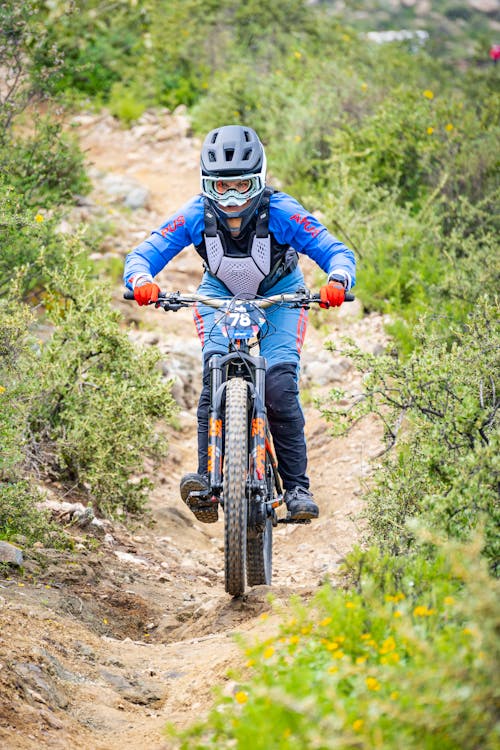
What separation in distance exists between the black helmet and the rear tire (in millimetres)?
1168

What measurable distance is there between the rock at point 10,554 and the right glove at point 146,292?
1585 mm

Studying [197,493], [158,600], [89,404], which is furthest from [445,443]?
[89,404]

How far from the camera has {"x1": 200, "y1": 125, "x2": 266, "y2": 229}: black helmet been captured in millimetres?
5484

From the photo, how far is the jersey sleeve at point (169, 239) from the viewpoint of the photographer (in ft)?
18.6

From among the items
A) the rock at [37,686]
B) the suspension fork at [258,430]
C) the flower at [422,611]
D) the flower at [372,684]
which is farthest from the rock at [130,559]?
the flower at [372,684]

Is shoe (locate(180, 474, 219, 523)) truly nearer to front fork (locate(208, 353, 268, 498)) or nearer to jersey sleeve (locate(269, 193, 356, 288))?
front fork (locate(208, 353, 268, 498))

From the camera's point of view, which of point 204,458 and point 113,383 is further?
point 113,383

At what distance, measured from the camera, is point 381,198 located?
38.8 feet

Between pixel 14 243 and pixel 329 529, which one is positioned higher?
pixel 14 243

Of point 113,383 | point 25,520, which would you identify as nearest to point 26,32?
point 113,383

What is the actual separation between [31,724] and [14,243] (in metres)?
4.85

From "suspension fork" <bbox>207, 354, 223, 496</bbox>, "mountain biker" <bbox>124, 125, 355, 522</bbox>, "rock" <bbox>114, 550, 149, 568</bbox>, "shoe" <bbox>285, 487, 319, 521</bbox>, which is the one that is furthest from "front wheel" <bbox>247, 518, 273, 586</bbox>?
"rock" <bbox>114, 550, 149, 568</bbox>

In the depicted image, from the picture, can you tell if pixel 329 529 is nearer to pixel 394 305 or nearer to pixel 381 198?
pixel 394 305

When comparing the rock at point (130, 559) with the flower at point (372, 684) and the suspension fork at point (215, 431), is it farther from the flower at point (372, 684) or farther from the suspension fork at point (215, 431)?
the flower at point (372, 684)
